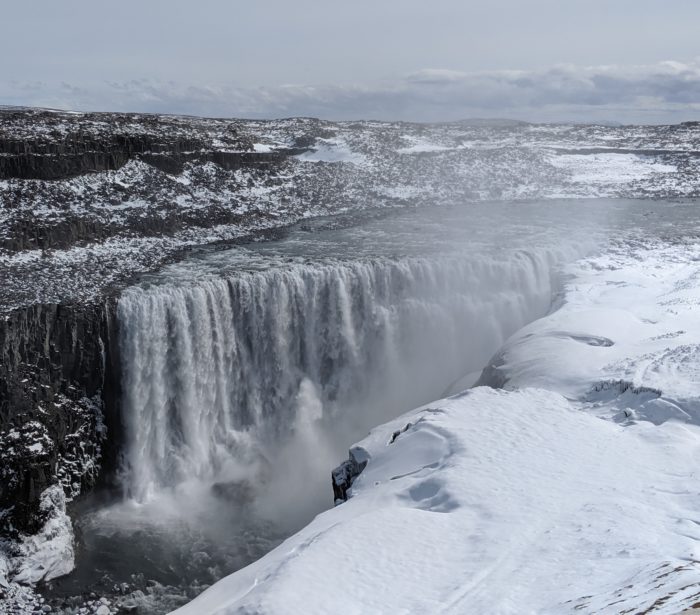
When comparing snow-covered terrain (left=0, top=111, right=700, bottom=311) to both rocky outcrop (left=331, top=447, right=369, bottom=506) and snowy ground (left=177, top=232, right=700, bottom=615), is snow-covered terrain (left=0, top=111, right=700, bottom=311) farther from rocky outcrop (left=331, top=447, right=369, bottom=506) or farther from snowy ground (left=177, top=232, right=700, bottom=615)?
snowy ground (left=177, top=232, right=700, bottom=615)

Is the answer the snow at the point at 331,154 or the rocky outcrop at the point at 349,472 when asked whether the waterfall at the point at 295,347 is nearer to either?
the rocky outcrop at the point at 349,472

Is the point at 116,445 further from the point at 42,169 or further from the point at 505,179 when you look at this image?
the point at 505,179

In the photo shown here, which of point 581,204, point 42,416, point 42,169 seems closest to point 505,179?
point 581,204

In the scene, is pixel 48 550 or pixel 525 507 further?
pixel 48 550

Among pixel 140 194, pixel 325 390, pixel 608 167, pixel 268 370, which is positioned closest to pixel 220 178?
pixel 140 194

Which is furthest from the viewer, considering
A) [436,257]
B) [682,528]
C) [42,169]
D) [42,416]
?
[42,169]

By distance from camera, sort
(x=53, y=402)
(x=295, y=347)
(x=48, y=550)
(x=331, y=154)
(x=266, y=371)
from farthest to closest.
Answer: (x=331, y=154) < (x=295, y=347) < (x=266, y=371) < (x=53, y=402) < (x=48, y=550)

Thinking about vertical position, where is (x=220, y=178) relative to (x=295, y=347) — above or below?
above

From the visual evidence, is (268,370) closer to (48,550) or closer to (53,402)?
(53,402)
